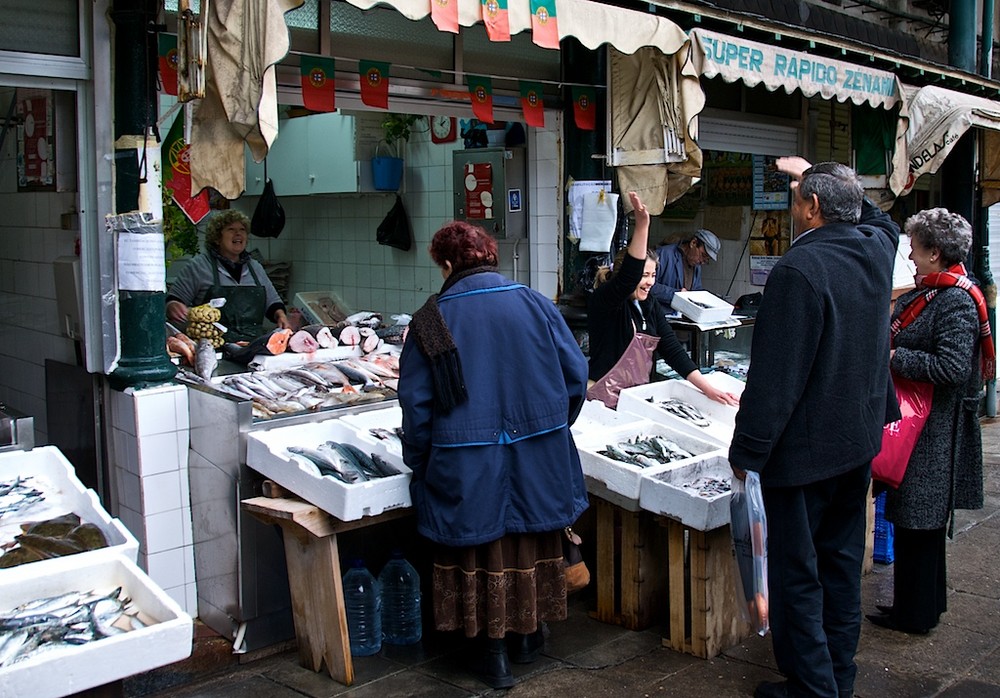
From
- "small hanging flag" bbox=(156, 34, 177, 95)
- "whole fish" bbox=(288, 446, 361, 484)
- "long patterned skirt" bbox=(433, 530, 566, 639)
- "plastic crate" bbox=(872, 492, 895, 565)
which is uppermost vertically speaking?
"small hanging flag" bbox=(156, 34, 177, 95)

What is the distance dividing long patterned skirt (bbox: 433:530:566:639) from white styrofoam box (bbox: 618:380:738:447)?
4.29ft

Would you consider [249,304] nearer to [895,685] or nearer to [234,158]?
[234,158]

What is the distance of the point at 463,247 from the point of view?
4.38 metres

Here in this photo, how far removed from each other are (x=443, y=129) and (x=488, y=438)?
4570 millimetres

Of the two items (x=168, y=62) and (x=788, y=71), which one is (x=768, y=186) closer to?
(x=788, y=71)

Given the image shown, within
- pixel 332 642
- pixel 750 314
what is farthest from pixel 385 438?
pixel 750 314

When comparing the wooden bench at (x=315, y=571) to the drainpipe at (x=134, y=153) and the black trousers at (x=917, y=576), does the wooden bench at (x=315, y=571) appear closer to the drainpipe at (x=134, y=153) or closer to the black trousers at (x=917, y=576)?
the drainpipe at (x=134, y=153)

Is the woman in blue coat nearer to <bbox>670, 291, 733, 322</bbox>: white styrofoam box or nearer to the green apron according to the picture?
the green apron

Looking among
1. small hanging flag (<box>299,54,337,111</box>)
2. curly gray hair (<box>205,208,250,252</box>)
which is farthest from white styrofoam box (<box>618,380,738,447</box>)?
curly gray hair (<box>205,208,250,252</box>)

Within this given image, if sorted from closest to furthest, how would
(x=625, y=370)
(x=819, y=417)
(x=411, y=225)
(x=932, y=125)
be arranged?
1. (x=819, y=417)
2. (x=625, y=370)
3. (x=932, y=125)
4. (x=411, y=225)

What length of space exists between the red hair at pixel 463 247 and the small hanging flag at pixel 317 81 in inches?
68.4

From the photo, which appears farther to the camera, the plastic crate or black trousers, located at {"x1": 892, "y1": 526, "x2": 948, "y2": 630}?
the plastic crate

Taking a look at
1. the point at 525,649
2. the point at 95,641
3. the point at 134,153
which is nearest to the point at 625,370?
the point at 525,649

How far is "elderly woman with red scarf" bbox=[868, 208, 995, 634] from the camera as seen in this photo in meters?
4.80
